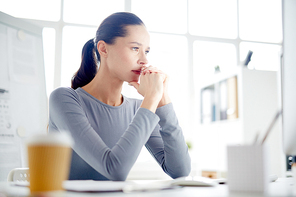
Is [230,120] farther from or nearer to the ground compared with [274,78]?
nearer to the ground

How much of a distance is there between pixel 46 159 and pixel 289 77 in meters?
0.58

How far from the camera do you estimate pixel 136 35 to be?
142 centimetres

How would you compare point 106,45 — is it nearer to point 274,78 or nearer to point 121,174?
point 121,174

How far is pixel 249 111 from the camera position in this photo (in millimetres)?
2885

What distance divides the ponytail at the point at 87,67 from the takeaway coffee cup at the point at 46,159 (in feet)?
3.39


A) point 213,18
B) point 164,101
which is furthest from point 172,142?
point 213,18

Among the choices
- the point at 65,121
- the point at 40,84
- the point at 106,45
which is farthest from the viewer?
the point at 40,84

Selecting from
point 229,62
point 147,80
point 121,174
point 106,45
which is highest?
point 229,62

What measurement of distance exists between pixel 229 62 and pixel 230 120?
164 centimetres

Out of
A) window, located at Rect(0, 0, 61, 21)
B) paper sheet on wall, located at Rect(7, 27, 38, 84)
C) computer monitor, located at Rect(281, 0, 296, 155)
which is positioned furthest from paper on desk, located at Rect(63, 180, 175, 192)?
window, located at Rect(0, 0, 61, 21)

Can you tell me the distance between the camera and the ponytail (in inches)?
62.4

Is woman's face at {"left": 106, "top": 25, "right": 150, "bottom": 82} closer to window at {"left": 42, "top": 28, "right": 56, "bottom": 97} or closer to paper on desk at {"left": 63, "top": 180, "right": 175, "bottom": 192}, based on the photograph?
paper on desk at {"left": 63, "top": 180, "right": 175, "bottom": 192}

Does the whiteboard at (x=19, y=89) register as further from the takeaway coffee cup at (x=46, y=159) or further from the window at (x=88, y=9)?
the window at (x=88, y=9)

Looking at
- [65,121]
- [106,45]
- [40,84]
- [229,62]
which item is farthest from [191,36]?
[65,121]
